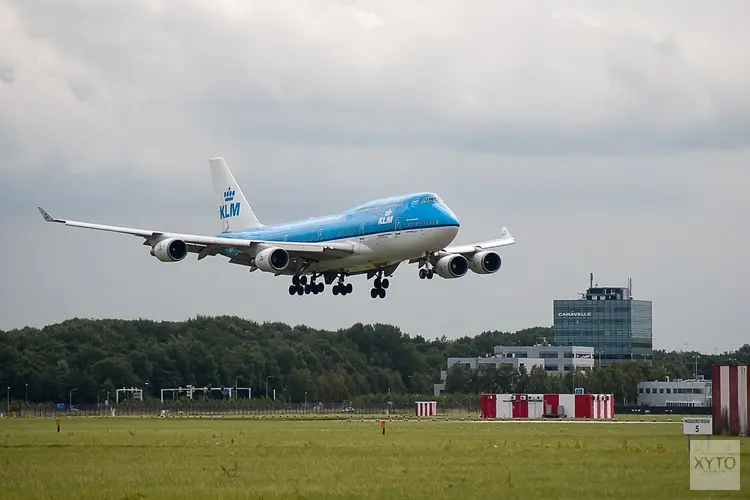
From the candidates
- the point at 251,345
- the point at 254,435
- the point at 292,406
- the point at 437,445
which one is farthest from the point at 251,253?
the point at 251,345

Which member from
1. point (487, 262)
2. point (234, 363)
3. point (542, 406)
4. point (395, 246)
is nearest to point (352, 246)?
point (395, 246)

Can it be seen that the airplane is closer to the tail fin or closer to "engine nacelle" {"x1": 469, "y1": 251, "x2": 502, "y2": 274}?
"engine nacelle" {"x1": 469, "y1": 251, "x2": 502, "y2": 274}

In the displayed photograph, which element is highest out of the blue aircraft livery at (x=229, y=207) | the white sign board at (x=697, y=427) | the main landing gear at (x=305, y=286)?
the blue aircraft livery at (x=229, y=207)

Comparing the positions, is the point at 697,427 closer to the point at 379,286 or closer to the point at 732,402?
the point at 732,402

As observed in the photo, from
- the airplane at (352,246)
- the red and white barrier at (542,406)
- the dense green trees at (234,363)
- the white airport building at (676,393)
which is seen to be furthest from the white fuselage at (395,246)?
the white airport building at (676,393)

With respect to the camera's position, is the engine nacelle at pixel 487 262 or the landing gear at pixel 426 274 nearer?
the landing gear at pixel 426 274

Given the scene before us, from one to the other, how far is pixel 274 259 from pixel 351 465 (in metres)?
38.1

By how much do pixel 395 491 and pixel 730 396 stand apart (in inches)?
1455

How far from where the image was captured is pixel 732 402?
75938 mm

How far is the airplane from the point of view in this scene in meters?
83.8

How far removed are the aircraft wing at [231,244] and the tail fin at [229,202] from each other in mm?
12373

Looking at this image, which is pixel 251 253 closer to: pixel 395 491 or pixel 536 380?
pixel 395 491

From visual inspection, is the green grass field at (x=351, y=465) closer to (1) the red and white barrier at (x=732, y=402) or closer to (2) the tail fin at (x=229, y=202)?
(1) the red and white barrier at (x=732, y=402)

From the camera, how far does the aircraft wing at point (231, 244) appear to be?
88.6 meters
